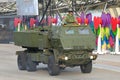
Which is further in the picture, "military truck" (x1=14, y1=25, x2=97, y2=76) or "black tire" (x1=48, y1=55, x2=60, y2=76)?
"black tire" (x1=48, y1=55, x2=60, y2=76)

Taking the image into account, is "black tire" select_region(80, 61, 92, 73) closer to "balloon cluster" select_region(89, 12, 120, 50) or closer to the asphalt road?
the asphalt road

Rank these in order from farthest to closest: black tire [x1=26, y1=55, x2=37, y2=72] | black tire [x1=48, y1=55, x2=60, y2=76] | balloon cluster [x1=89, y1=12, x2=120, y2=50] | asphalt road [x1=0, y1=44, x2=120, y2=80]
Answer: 1. balloon cluster [x1=89, y1=12, x2=120, y2=50]
2. black tire [x1=26, y1=55, x2=37, y2=72]
3. black tire [x1=48, y1=55, x2=60, y2=76]
4. asphalt road [x1=0, y1=44, x2=120, y2=80]

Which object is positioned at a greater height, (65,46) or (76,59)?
(65,46)

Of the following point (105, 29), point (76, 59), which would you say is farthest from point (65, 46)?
point (105, 29)

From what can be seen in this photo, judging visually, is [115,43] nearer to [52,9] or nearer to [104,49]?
[104,49]

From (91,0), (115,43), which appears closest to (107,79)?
(115,43)

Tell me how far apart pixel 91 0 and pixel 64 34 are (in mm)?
20604

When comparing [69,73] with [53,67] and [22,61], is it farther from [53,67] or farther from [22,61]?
[22,61]

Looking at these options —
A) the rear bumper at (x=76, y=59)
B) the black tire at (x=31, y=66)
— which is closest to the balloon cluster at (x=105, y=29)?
the black tire at (x=31, y=66)

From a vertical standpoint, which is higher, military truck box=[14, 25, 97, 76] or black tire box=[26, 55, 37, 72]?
military truck box=[14, 25, 97, 76]

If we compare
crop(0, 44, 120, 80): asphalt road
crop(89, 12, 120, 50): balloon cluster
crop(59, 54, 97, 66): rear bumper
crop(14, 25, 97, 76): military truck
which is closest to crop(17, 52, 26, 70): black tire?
crop(0, 44, 120, 80): asphalt road

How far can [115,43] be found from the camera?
22.8 metres

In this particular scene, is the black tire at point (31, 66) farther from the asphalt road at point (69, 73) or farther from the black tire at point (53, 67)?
the black tire at point (53, 67)

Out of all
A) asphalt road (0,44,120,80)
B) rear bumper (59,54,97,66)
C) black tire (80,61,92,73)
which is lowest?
asphalt road (0,44,120,80)
